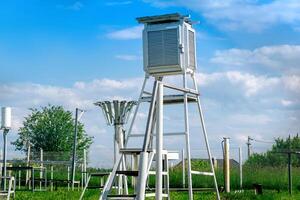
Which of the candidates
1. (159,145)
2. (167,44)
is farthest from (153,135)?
(167,44)

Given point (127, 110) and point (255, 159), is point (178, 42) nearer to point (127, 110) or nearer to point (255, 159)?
point (127, 110)

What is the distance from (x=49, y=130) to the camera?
119 ft

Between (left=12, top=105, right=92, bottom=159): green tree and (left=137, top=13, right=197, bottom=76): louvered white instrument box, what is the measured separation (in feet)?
95.0

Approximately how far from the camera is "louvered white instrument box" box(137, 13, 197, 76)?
7.15 metres

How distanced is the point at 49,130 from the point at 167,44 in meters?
29.8

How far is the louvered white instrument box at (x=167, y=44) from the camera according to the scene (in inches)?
281

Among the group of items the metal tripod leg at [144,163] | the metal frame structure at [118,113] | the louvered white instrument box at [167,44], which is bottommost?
the metal tripod leg at [144,163]

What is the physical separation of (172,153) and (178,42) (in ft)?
4.27

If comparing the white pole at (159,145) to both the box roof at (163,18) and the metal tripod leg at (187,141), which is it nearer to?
the metal tripod leg at (187,141)

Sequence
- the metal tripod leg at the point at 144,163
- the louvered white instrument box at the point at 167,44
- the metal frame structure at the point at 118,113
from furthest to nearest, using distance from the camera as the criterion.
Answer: the metal frame structure at the point at 118,113 < the louvered white instrument box at the point at 167,44 < the metal tripod leg at the point at 144,163

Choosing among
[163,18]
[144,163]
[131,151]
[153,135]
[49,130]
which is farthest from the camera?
[49,130]

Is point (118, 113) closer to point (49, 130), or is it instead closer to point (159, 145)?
point (159, 145)

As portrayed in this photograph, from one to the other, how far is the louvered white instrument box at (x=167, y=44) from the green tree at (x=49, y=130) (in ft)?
95.0

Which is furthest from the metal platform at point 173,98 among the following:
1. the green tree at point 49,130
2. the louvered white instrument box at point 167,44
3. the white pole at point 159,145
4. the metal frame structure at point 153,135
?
the green tree at point 49,130
